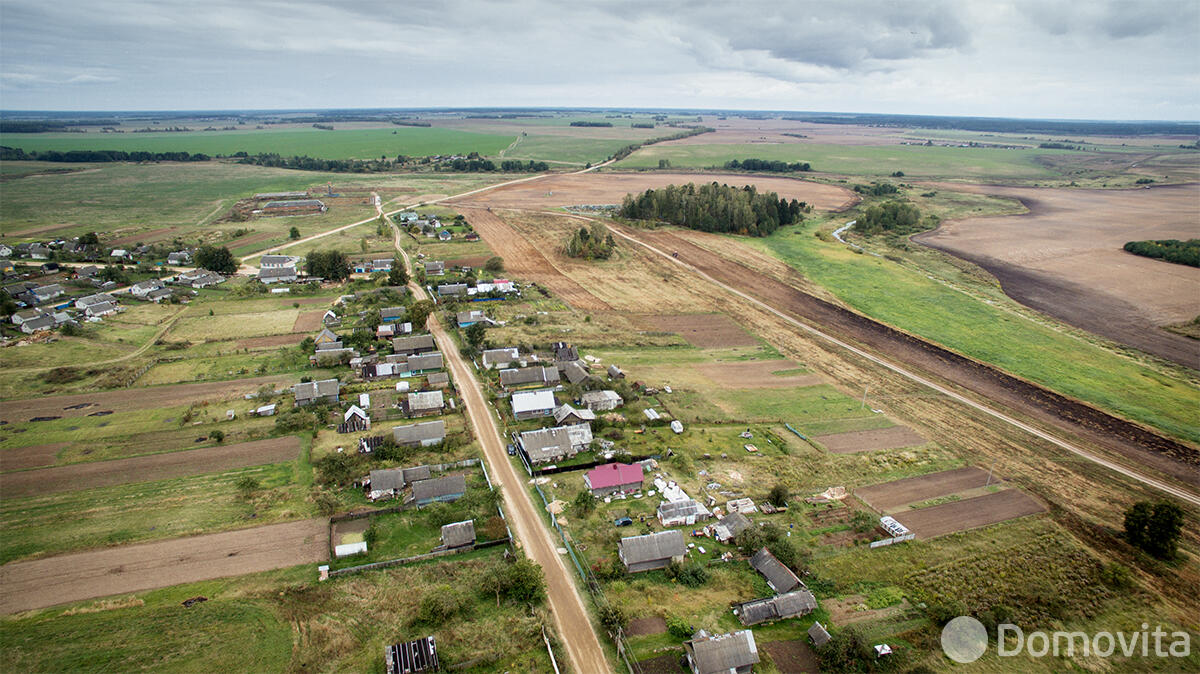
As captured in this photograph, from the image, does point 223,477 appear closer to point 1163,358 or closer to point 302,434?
point 302,434

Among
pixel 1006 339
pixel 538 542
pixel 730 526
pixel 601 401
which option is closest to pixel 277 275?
pixel 601 401

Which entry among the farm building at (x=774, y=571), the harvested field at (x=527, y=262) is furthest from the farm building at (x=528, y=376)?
the farm building at (x=774, y=571)

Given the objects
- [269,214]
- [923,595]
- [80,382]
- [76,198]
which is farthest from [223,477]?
[76,198]

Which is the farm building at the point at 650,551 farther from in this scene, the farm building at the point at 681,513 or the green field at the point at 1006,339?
the green field at the point at 1006,339

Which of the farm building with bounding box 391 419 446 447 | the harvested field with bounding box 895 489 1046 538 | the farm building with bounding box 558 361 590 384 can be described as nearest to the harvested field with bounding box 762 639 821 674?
the harvested field with bounding box 895 489 1046 538

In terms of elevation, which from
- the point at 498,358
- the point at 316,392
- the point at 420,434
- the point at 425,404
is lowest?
the point at 420,434

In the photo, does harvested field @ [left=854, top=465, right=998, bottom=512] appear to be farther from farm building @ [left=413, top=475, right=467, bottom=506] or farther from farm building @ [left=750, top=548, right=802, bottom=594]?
farm building @ [left=413, top=475, right=467, bottom=506]

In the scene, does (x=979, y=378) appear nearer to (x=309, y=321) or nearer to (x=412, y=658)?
(x=412, y=658)
